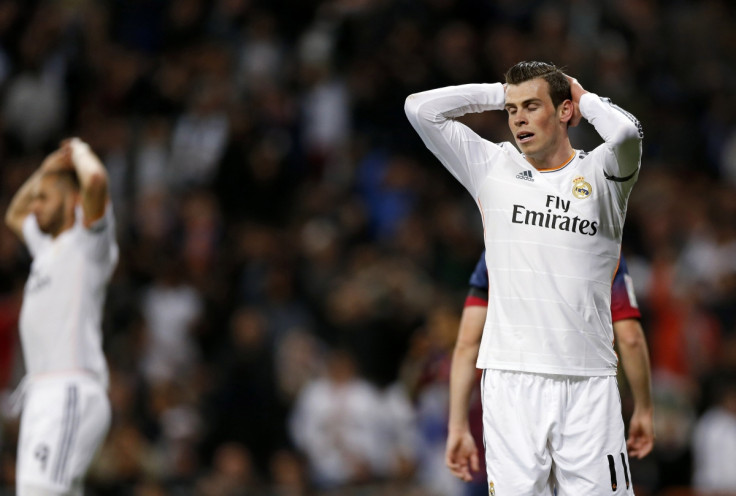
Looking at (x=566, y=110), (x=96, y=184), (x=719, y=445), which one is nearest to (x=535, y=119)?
(x=566, y=110)

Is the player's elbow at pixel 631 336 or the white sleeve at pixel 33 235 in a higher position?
the white sleeve at pixel 33 235

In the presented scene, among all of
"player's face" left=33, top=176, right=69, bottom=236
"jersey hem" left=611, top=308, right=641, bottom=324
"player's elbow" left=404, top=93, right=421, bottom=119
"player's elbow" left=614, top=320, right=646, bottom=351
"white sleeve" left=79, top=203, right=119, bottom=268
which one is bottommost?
"player's elbow" left=614, top=320, right=646, bottom=351

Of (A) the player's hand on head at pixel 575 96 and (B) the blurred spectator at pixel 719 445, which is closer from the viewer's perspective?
(A) the player's hand on head at pixel 575 96

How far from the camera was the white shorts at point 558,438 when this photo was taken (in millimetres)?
5635

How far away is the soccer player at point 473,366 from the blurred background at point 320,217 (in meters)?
3.91

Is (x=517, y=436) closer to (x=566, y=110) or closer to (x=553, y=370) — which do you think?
(x=553, y=370)

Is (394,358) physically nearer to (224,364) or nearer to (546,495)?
(224,364)

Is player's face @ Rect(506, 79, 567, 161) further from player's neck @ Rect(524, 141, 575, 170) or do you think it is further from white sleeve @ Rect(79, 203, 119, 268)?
white sleeve @ Rect(79, 203, 119, 268)

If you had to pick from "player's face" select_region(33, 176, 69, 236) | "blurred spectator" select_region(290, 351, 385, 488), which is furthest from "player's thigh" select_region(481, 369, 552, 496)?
"blurred spectator" select_region(290, 351, 385, 488)

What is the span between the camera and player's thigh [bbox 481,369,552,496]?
5672mm

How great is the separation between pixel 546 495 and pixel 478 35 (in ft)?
38.7

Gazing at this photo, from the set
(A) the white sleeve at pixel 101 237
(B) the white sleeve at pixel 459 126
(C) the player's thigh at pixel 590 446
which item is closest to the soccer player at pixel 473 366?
(B) the white sleeve at pixel 459 126

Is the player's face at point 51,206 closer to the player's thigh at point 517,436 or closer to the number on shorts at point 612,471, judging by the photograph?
the player's thigh at point 517,436

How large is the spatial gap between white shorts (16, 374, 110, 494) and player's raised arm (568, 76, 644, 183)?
3.61 meters
